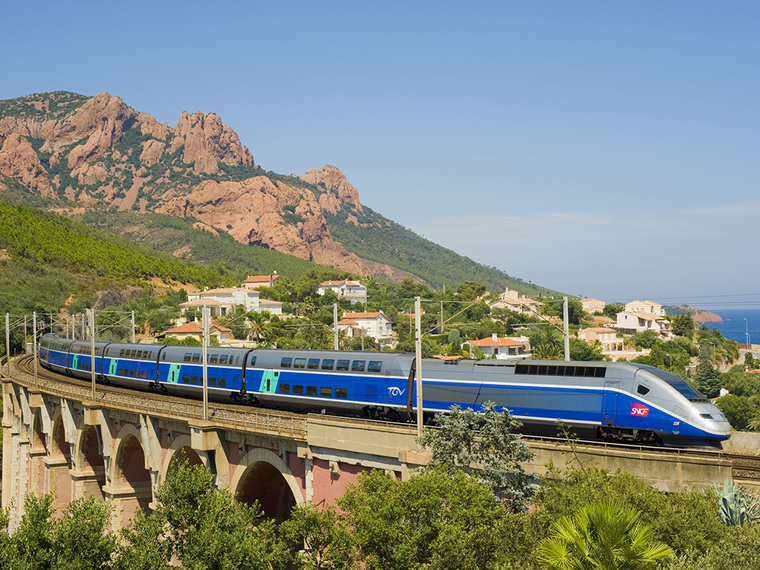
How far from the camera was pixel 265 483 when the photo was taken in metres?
34.9

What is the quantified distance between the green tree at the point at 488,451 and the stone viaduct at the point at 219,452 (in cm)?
110

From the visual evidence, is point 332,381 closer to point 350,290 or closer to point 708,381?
point 708,381

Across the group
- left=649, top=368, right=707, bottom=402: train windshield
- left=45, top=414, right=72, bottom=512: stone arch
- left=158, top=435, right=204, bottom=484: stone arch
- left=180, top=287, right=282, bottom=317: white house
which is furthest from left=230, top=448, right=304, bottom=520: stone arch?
left=180, top=287, right=282, bottom=317: white house

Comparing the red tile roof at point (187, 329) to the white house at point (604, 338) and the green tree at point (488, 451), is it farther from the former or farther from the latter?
the green tree at point (488, 451)

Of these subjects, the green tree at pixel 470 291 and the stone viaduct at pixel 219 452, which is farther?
the green tree at pixel 470 291

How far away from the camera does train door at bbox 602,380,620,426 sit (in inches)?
934

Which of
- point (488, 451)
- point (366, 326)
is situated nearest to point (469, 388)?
point (488, 451)

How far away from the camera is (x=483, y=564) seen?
18.1 meters

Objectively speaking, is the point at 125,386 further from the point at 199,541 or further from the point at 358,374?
the point at 199,541

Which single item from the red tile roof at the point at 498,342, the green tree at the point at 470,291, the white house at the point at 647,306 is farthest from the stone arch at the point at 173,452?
the white house at the point at 647,306

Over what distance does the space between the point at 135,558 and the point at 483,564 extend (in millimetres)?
9377

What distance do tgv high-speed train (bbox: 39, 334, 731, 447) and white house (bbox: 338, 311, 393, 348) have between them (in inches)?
3248

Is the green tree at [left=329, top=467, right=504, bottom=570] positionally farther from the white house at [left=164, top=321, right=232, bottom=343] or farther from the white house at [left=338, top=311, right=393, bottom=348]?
the white house at [left=338, top=311, right=393, bottom=348]

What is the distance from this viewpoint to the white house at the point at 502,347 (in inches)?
4289
